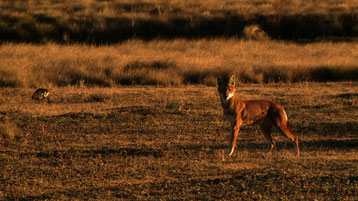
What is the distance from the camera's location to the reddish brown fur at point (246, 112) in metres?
8.53

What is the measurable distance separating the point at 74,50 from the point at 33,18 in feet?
27.9

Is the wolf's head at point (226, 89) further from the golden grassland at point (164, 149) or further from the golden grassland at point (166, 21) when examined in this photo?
the golden grassland at point (166, 21)

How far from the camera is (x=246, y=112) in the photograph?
870 cm

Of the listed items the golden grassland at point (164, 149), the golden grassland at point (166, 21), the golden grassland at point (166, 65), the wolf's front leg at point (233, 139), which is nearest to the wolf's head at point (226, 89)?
the wolf's front leg at point (233, 139)

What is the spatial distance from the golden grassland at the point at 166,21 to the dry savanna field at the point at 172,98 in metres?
0.08

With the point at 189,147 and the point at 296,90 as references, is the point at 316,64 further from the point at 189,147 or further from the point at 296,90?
the point at 189,147

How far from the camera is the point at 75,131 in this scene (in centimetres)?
1106

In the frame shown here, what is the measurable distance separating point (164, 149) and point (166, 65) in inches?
400

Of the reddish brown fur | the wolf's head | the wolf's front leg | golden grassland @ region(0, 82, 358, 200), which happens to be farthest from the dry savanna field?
the wolf's head

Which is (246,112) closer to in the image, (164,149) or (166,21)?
(164,149)

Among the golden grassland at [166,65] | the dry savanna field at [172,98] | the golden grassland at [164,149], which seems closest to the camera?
the golden grassland at [164,149]

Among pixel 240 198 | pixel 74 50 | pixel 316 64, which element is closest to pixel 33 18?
pixel 74 50

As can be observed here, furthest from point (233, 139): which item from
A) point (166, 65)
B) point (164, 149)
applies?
point (166, 65)

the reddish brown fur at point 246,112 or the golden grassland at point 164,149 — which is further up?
the reddish brown fur at point 246,112
